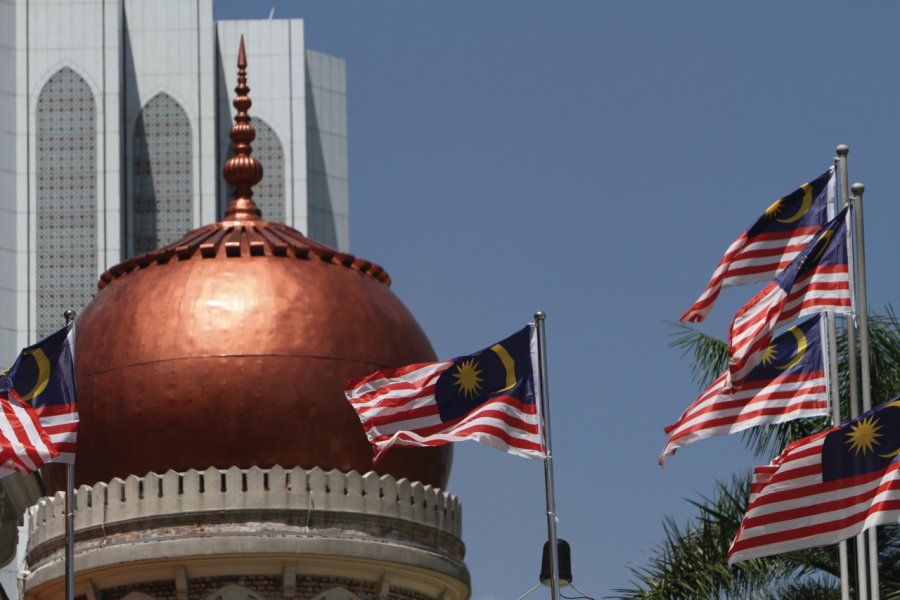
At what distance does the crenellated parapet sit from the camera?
26547 millimetres

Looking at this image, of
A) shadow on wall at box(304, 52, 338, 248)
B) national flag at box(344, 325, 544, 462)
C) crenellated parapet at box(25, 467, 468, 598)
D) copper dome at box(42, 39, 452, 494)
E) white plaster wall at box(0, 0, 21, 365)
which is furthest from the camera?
shadow on wall at box(304, 52, 338, 248)

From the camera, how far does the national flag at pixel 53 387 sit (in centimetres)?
2236

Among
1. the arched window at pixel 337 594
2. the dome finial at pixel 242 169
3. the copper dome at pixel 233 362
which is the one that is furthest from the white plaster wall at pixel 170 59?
the arched window at pixel 337 594


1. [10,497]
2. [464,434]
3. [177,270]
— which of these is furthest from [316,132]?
[464,434]

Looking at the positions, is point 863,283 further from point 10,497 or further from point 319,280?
point 10,497

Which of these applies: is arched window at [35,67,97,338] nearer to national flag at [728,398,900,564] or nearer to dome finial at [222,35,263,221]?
dome finial at [222,35,263,221]

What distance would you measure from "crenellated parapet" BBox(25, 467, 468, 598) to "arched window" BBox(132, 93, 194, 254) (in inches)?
1767

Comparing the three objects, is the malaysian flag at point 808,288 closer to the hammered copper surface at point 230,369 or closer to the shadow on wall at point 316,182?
the hammered copper surface at point 230,369

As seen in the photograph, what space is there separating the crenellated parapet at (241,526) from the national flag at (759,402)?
5733 millimetres

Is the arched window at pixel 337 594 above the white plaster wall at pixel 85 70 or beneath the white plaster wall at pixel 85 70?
beneath

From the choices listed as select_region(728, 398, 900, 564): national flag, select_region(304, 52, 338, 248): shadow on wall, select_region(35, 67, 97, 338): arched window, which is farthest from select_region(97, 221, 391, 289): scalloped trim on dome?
select_region(304, 52, 338, 248): shadow on wall

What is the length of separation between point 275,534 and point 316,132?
49385 mm

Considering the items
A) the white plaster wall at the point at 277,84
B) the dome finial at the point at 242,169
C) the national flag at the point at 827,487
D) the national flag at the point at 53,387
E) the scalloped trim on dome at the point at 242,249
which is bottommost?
the national flag at the point at 827,487

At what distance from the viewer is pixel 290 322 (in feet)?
90.5
